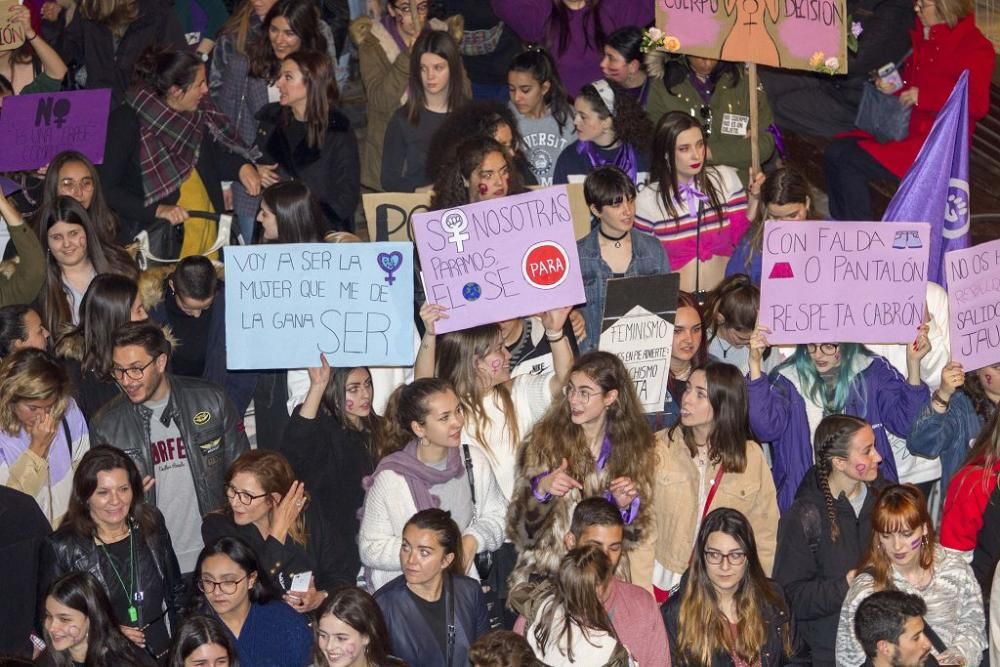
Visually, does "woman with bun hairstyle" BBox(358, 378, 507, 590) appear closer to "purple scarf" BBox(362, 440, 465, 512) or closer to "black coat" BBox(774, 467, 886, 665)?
"purple scarf" BBox(362, 440, 465, 512)

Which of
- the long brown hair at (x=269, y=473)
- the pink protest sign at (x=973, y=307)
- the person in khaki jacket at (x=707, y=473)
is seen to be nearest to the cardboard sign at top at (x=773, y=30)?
the pink protest sign at (x=973, y=307)

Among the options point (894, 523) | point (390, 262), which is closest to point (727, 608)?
point (894, 523)

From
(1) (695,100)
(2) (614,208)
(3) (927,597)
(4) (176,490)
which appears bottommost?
(3) (927,597)

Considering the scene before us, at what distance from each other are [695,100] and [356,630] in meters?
5.07

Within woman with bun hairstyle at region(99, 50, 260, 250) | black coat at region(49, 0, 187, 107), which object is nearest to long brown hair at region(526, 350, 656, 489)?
woman with bun hairstyle at region(99, 50, 260, 250)

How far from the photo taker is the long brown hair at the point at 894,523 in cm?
833

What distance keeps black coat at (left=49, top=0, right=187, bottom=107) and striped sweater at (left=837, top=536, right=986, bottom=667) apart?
22.3 feet

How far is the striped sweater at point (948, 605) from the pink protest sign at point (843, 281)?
1.44 meters

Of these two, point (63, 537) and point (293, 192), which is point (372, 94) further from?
point (63, 537)

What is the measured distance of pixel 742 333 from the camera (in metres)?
9.88

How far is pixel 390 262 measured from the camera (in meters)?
9.44

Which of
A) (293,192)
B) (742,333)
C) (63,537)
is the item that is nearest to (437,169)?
(293,192)

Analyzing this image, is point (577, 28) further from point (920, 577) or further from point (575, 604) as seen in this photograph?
point (575, 604)

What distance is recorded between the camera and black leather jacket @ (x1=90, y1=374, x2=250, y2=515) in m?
9.09
